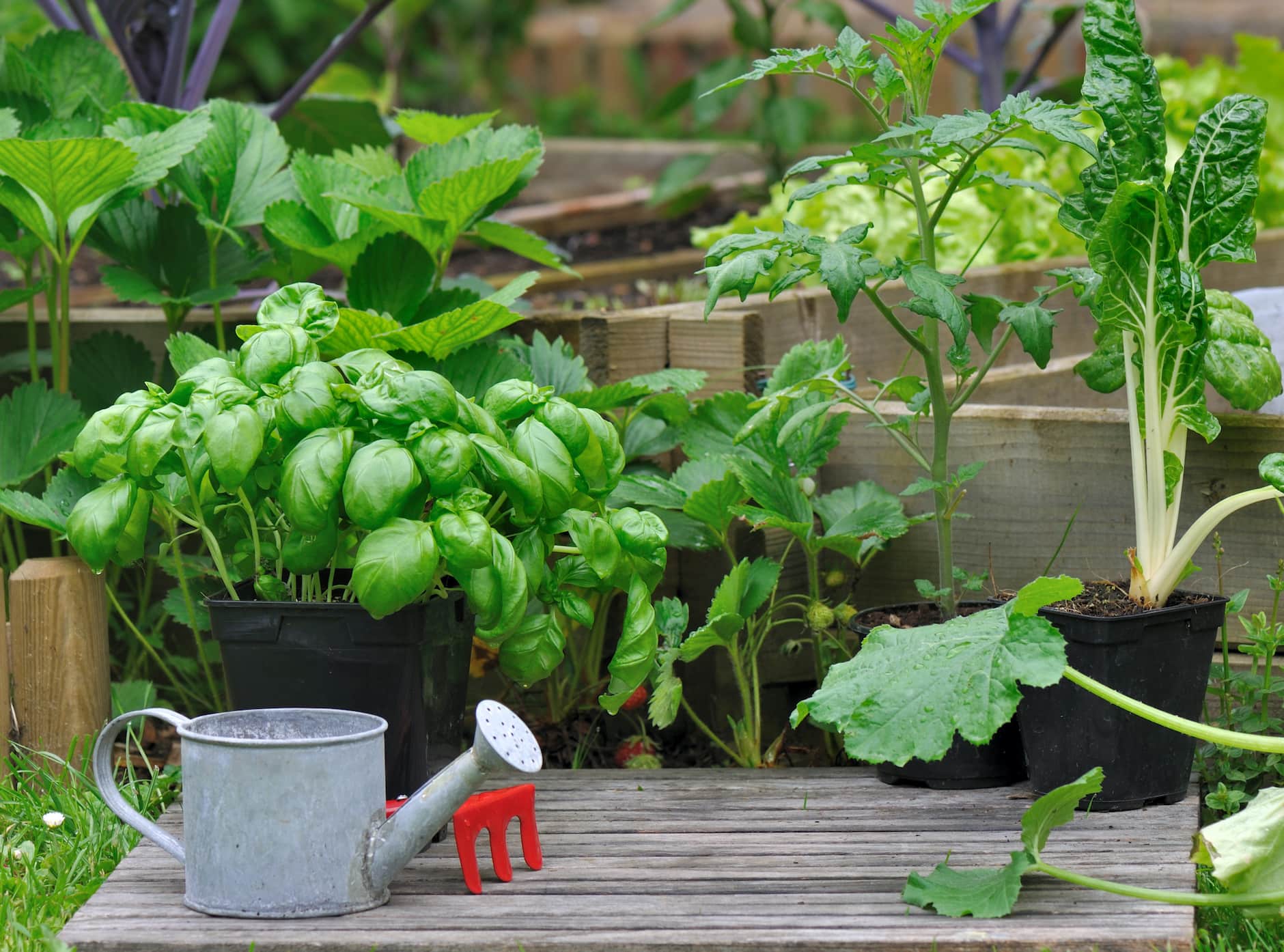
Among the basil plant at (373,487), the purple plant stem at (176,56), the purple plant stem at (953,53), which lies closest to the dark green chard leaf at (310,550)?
the basil plant at (373,487)

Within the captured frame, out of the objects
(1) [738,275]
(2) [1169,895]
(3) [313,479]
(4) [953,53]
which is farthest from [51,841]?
(4) [953,53]

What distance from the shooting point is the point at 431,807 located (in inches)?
60.7

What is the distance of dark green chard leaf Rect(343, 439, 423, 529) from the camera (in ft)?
5.26

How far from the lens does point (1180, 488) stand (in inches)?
76.0

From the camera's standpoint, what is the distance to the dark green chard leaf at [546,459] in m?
1.74

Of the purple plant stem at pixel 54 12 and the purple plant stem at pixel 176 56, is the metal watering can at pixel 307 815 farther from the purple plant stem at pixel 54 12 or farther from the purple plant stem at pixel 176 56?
the purple plant stem at pixel 54 12

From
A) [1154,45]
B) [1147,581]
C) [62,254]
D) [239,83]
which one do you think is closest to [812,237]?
[1147,581]

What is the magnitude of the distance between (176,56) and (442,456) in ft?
5.06

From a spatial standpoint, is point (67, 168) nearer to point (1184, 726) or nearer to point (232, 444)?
point (232, 444)

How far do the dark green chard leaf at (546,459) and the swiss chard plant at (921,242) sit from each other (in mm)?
249

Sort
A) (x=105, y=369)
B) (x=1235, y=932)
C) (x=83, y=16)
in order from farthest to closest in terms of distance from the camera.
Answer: (x=83, y=16) → (x=105, y=369) → (x=1235, y=932)

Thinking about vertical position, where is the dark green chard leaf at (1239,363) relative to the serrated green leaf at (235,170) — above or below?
below

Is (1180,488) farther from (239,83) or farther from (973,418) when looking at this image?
(239,83)

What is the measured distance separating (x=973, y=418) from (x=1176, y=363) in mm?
431
